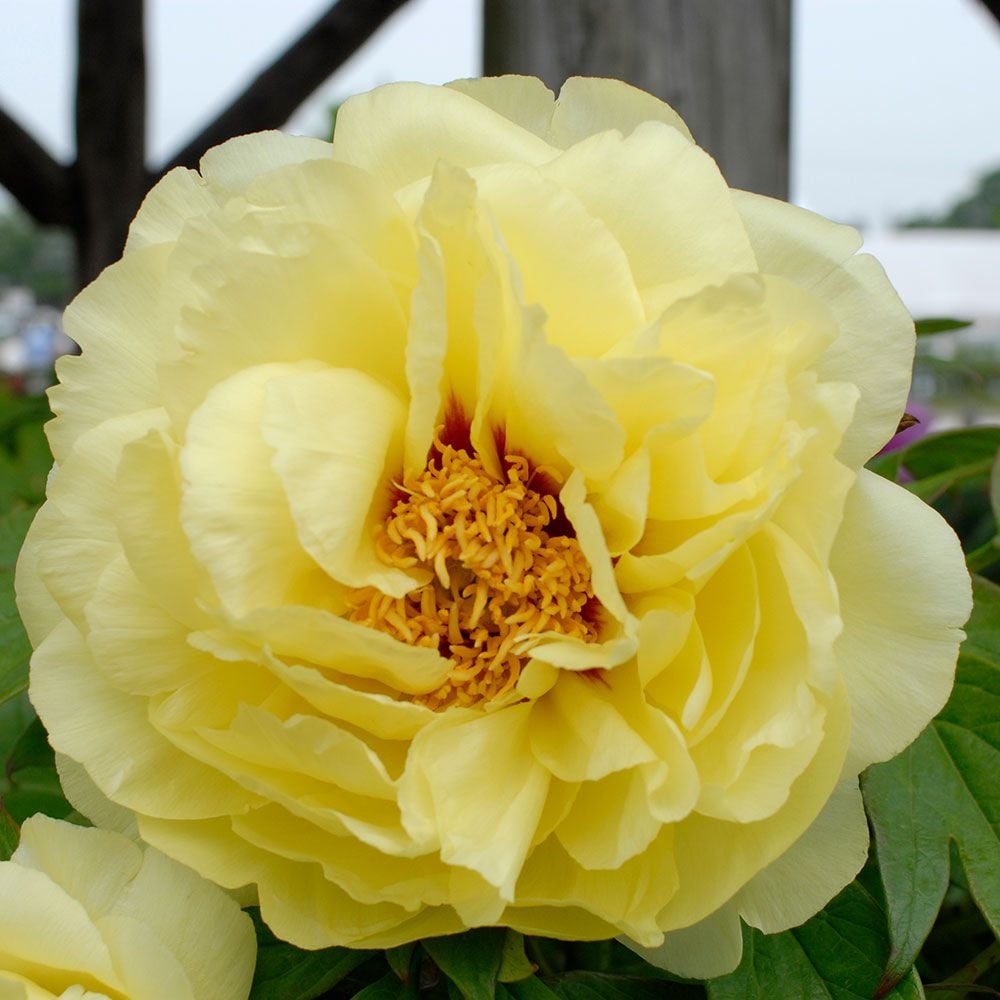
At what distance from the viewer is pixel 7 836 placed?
0.45 metres

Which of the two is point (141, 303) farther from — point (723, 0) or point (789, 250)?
point (723, 0)

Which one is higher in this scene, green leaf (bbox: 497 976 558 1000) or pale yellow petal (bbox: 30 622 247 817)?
pale yellow petal (bbox: 30 622 247 817)

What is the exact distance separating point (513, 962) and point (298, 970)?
85 millimetres

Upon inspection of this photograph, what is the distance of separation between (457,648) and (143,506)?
0.12m

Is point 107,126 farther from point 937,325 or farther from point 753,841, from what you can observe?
point 753,841

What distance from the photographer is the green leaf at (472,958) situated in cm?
38

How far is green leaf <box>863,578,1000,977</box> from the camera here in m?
0.43

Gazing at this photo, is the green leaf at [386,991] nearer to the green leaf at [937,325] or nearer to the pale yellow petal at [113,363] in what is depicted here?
the pale yellow petal at [113,363]

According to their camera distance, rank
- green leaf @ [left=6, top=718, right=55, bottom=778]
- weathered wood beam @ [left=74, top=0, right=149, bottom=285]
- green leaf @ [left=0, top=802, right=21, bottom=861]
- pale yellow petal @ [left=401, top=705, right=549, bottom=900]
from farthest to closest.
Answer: weathered wood beam @ [left=74, top=0, right=149, bottom=285] → green leaf @ [left=6, top=718, right=55, bottom=778] → green leaf @ [left=0, top=802, right=21, bottom=861] → pale yellow petal @ [left=401, top=705, right=549, bottom=900]

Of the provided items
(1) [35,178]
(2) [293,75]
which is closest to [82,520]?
(2) [293,75]

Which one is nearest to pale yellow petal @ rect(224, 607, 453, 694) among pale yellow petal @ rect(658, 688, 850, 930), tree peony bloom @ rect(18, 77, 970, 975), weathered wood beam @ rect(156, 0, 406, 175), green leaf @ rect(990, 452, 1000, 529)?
tree peony bloom @ rect(18, 77, 970, 975)

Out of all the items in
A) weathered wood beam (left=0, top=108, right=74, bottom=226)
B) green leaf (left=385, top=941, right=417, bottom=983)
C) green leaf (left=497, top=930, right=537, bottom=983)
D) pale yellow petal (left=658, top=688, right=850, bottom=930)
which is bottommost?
weathered wood beam (left=0, top=108, right=74, bottom=226)

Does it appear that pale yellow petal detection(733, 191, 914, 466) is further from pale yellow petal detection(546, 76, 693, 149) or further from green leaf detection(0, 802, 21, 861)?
green leaf detection(0, 802, 21, 861)

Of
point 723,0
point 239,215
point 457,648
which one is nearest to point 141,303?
point 239,215
